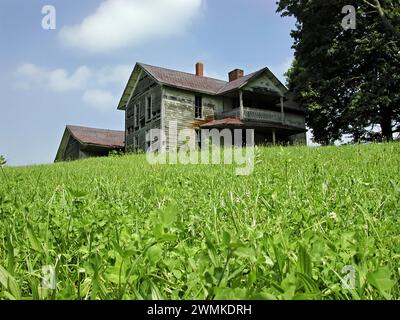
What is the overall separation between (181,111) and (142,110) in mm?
4450

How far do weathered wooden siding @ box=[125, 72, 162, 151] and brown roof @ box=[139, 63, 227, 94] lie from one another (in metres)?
0.78

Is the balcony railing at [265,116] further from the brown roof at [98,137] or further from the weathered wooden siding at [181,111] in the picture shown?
the brown roof at [98,137]

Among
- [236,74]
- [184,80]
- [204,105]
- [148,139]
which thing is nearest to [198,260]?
[148,139]

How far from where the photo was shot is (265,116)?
30.0 metres

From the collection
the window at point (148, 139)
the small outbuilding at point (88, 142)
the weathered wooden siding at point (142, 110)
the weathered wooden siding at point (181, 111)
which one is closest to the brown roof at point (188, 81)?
the weathered wooden siding at point (181, 111)

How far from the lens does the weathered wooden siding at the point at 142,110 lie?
29.9m

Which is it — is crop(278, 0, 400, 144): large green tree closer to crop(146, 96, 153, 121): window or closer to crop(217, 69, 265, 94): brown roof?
crop(217, 69, 265, 94): brown roof

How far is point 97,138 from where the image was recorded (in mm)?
40219

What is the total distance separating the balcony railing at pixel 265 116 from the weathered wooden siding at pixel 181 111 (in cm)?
139

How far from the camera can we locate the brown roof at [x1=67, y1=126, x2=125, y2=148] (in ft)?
128

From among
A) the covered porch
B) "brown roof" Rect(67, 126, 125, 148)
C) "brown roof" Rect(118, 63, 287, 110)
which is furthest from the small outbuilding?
the covered porch

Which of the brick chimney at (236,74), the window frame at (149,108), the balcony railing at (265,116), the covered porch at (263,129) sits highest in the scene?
the brick chimney at (236,74)
